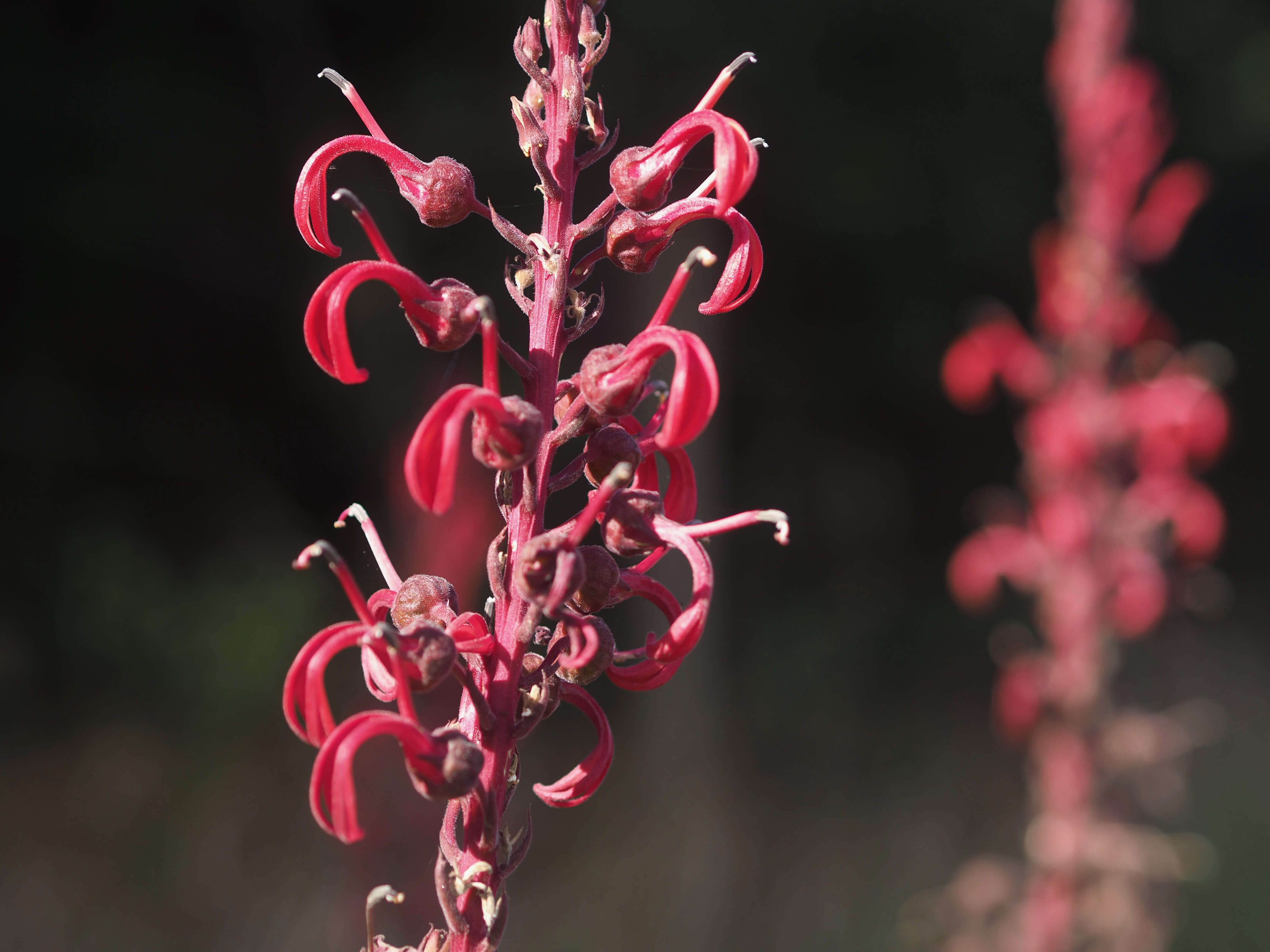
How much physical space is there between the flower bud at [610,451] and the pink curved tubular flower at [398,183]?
30 centimetres

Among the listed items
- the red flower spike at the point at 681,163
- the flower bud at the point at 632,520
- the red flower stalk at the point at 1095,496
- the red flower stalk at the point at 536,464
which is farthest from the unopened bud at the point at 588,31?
the red flower stalk at the point at 1095,496

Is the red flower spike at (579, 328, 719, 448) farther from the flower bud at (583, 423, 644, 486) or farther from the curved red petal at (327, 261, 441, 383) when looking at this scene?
the curved red petal at (327, 261, 441, 383)

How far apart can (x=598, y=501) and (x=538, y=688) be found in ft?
0.75

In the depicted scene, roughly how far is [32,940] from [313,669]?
17.5 feet

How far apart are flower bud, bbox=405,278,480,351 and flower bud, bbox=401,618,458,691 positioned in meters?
0.31

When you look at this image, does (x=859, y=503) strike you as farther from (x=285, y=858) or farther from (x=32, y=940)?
(x=32, y=940)

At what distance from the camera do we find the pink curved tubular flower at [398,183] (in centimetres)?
117

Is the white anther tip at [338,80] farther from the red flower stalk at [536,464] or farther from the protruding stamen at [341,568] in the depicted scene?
the protruding stamen at [341,568]

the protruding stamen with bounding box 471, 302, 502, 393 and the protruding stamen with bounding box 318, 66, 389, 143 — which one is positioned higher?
the protruding stamen with bounding box 318, 66, 389, 143

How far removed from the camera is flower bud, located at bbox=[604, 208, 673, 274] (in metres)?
1.16

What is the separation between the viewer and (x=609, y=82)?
24.0ft

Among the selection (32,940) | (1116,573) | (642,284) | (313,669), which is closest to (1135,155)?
(1116,573)

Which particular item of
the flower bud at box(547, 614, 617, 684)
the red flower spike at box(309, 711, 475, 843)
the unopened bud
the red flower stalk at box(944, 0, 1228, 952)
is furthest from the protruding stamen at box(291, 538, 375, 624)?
the red flower stalk at box(944, 0, 1228, 952)

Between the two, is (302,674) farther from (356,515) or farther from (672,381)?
(672,381)
